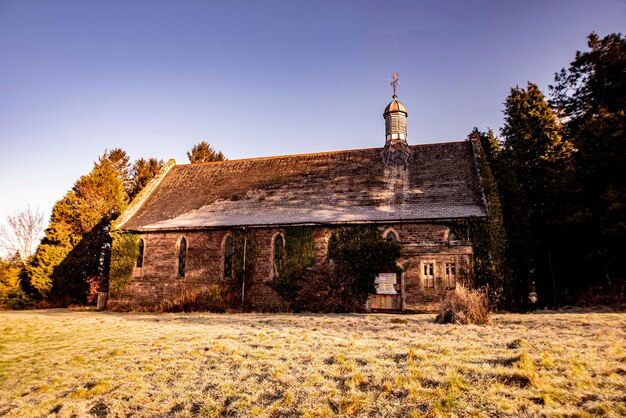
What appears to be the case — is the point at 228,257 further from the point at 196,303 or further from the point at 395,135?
the point at 395,135

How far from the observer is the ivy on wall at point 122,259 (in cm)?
2484

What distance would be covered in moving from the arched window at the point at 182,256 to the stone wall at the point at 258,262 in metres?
0.20

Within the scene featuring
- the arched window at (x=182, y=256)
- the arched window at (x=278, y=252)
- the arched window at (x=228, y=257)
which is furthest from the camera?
the arched window at (x=182, y=256)

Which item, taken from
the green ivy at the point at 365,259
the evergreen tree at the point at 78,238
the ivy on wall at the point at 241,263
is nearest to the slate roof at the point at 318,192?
the ivy on wall at the point at 241,263

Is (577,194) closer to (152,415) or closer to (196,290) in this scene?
(196,290)

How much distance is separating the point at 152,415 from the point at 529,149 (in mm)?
25792

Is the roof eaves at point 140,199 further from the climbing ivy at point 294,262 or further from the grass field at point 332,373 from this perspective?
the grass field at point 332,373

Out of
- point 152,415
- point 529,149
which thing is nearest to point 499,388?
point 152,415

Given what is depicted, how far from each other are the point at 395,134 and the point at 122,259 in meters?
18.6

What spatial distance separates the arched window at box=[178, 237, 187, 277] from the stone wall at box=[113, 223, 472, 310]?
20 cm

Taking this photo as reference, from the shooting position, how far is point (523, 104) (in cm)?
2619

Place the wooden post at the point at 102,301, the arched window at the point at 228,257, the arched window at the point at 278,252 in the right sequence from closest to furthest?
the arched window at the point at 278,252
the arched window at the point at 228,257
the wooden post at the point at 102,301

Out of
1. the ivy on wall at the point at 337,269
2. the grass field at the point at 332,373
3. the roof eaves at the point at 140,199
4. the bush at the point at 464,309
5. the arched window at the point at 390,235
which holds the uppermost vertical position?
the roof eaves at the point at 140,199

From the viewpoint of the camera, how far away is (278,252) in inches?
880
